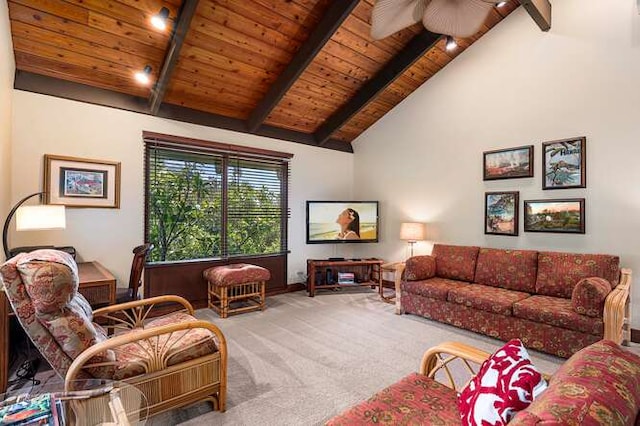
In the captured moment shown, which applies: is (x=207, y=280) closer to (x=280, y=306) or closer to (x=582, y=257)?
(x=280, y=306)

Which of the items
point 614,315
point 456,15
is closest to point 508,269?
point 614,315

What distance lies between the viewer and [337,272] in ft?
18.3

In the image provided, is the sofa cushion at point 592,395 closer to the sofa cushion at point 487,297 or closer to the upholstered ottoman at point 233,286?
the sofa cushion at point 487,297

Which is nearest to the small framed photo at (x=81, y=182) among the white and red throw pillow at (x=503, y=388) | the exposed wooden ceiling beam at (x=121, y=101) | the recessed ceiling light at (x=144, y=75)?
the exposed wooden ceiling beam at (x=121, y=101)

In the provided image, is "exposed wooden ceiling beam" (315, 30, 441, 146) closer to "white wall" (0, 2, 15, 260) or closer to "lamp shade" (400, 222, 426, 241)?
"lamp shade" (400, 222, 426, 241)

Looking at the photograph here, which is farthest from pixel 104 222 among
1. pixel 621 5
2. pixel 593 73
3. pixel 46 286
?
pixel 621 5

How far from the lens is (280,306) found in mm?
4551

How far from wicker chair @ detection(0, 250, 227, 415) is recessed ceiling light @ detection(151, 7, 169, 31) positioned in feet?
7.52

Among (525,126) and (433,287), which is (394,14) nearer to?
(525,126)

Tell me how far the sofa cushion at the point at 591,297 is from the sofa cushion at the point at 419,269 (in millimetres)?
1653

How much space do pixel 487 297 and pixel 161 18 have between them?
168 inches

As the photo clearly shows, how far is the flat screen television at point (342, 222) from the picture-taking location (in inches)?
212

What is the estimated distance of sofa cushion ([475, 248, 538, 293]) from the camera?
12.1 ft

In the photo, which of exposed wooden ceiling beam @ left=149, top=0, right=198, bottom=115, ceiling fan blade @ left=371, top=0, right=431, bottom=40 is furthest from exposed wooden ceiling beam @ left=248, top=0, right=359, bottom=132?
exposed wooden ceiling beam @ left=149, top=0, right=198, bottom=115
